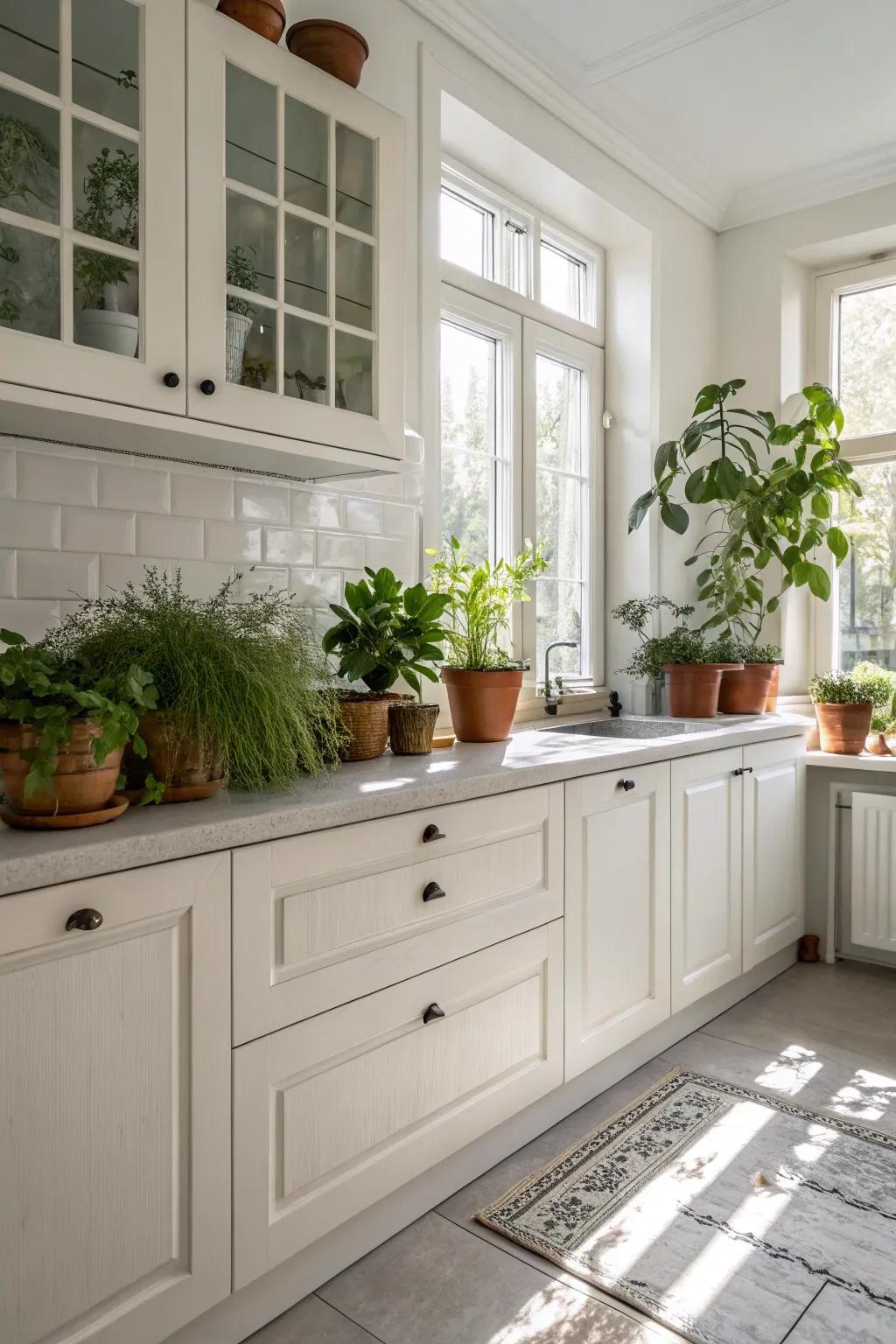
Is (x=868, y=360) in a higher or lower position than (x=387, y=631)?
higher

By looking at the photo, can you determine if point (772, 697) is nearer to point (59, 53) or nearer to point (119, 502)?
point (119, 502)

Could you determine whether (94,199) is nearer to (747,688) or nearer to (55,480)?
(55,480)

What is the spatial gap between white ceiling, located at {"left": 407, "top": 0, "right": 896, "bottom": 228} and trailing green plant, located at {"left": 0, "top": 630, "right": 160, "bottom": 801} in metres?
2.16

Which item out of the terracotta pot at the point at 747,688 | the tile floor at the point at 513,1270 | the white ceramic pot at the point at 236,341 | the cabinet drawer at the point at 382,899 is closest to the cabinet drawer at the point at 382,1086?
the cabinet drawer at the point at 382,899

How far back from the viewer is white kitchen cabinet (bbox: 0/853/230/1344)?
1235mm

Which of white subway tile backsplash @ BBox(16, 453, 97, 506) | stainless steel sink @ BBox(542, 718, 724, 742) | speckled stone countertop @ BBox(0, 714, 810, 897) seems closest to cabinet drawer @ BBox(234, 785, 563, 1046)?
speckled stone countertop @ BBox(0, 714, 810, 897)

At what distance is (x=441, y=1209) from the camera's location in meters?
1.97

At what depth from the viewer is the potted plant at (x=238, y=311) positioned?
5.79 feet

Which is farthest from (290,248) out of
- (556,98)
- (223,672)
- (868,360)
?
(868,360)

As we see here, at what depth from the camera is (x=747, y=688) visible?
3514 millimetres

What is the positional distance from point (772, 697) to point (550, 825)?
1853mm

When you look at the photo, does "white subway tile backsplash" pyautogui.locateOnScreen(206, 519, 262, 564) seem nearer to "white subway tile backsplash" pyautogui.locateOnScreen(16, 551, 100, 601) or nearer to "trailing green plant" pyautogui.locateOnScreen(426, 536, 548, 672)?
"white subway tile backsplash" pyautogui.locateOnScreen(16, 551, 100, 601)

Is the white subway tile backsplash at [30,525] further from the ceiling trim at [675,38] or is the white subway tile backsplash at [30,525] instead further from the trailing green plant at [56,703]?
the ceiling trim at [675,38]

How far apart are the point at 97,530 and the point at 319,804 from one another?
0.74m
